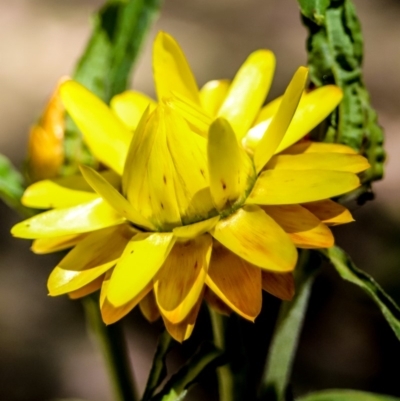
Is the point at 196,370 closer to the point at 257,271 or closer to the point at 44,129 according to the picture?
the point at 257,271

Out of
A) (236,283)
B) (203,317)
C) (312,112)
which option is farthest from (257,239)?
(203,317)

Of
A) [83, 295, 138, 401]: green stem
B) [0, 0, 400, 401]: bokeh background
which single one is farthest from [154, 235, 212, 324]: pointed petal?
[0, 0, 400, 401]: bokeh background

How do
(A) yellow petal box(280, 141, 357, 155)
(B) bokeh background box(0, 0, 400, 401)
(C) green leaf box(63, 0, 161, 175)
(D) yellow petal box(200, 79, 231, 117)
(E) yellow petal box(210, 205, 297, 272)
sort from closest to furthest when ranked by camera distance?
(E) yellow petal box(210, 205, 297, 272) < (A) yellow petal box(280, 141, 357, 155) < (D) yellow petal box(200, 79, 231, 117) < (C) green leaf box(63, 0, 161, 175) < (B) bokeh background box(0, 0, 400, 401)

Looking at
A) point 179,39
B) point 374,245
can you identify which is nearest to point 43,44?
point 179,39

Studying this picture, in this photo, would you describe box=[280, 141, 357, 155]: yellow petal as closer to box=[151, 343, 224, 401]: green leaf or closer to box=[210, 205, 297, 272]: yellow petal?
box=[210, 205, 297, 272]: yellow petal

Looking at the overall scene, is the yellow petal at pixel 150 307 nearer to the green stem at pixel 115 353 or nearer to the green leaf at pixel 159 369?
the green leaf at pixel 159 369
